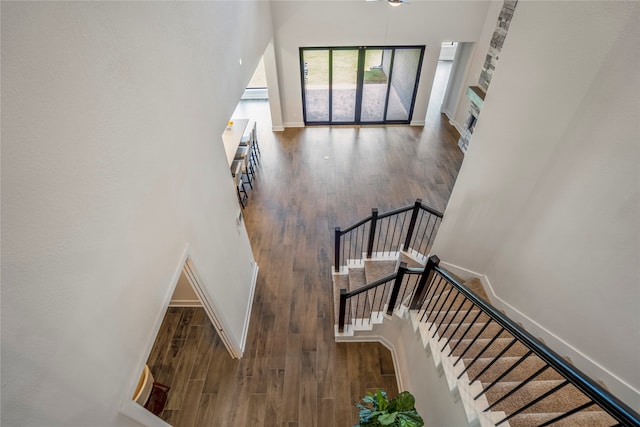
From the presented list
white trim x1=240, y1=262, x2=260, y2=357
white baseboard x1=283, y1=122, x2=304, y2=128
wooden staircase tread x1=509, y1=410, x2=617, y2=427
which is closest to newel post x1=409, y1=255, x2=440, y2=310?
wooden staircase tread x1=509, y1=410, x2=617, y2=427

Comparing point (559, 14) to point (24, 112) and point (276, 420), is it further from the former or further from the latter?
point (276, 420)

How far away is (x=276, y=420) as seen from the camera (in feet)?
10.4

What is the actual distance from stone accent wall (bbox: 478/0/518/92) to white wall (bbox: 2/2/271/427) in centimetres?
555

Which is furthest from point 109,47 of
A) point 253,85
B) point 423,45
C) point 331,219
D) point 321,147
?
point 253,85

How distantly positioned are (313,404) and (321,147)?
5525 millimetres

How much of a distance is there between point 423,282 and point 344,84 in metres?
6.32

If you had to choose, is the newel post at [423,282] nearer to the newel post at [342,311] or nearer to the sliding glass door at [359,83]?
the newel post at [342,311]

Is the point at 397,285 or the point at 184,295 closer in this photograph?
the point at 397,285

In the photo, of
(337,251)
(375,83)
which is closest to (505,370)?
(337,251)

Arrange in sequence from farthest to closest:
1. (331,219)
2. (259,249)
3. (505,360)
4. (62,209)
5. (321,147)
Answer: (321,147), (331,219), (259,249), (505,360), (62,209)

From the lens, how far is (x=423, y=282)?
258cm

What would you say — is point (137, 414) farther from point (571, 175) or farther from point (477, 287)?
point (477, 287)

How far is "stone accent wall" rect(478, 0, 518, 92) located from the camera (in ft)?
17.8

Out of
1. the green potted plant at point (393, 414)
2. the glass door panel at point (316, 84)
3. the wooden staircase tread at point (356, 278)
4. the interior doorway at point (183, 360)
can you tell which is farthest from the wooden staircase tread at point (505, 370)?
the glass door panel at point (316, 84)
